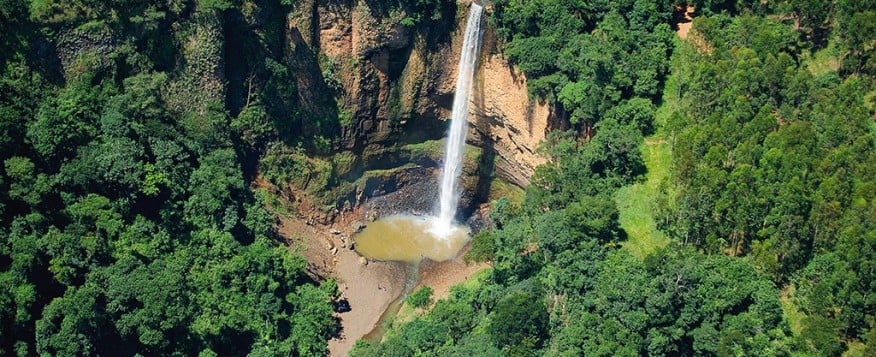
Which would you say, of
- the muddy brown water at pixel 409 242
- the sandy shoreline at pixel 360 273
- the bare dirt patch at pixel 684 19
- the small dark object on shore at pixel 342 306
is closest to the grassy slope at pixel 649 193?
the bare dirt patch at pixel 684 19

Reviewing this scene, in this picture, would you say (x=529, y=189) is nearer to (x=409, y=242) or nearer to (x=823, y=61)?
(x=409, y=242)

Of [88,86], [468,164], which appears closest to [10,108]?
[88,86]

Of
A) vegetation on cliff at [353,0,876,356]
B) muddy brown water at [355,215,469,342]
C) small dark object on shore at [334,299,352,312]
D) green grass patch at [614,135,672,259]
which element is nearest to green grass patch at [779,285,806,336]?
vegetation on cliff at [353,0,876,356]

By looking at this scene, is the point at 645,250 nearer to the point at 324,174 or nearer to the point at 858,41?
the point at 858,41

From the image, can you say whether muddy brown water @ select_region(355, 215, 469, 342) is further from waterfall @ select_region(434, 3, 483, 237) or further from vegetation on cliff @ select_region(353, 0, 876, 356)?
vegetation on cliff @ select_region(353, 0, 876, 356)

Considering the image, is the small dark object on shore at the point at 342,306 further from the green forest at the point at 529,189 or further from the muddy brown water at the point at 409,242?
the muddy brown water at the point at 409,242
